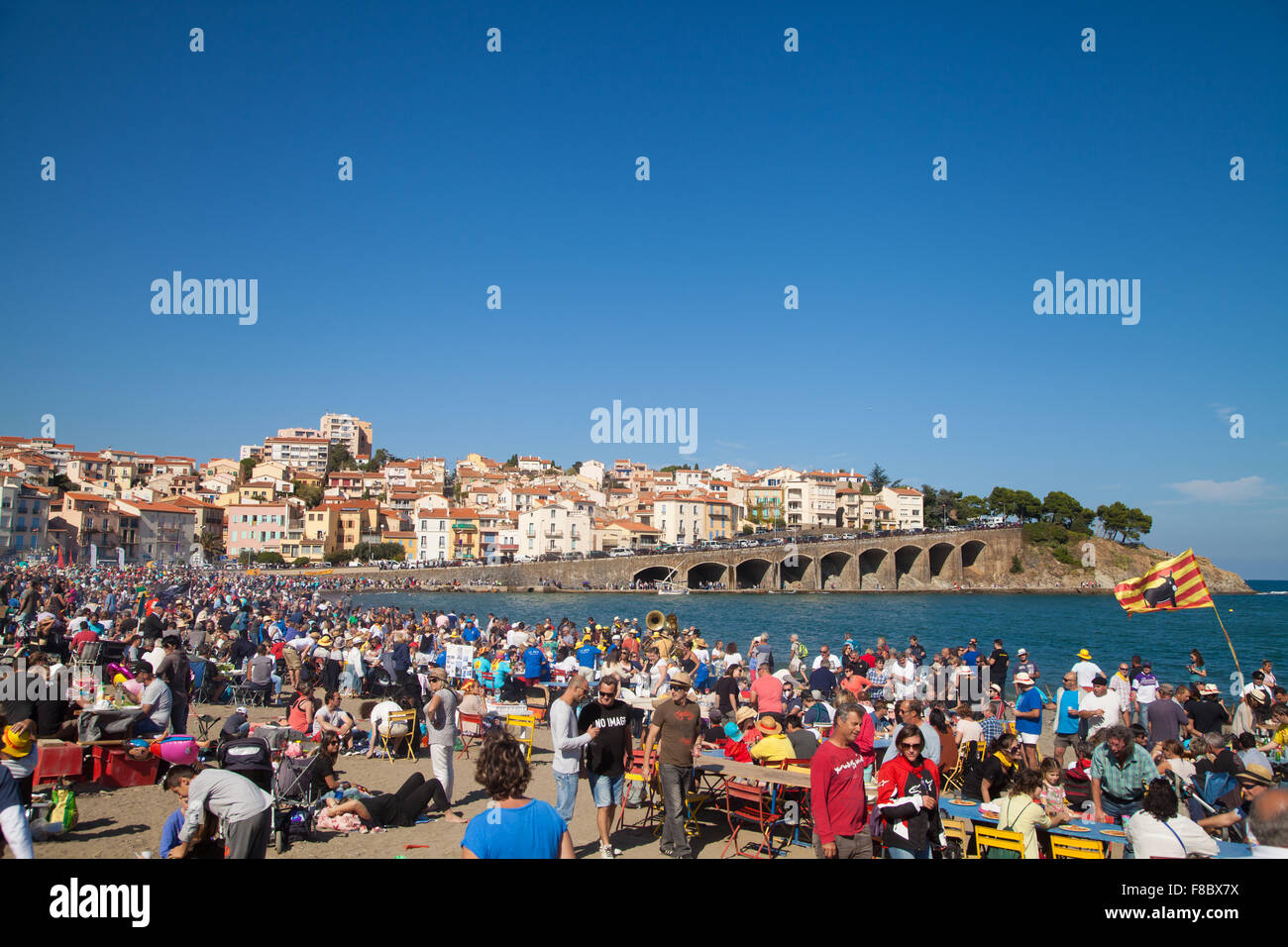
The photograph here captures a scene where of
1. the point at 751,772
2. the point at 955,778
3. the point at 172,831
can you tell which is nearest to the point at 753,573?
the point at 955,778

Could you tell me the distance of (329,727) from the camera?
8.49m

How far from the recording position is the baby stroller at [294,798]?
6391 mm

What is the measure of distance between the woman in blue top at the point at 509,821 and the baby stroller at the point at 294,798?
4.41 m

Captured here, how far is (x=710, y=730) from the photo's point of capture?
9.01m

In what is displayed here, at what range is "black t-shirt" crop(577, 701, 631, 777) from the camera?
5.76 m

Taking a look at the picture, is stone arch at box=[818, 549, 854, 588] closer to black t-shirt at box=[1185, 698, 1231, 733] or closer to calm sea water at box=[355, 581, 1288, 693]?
calm sea water at box=[355, 581, 1288, 693]

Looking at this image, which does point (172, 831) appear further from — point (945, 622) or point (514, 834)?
point (945, 622)

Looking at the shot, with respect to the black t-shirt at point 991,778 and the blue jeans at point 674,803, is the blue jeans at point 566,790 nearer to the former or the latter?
the blue jeans at point 674,803

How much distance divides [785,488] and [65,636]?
105 metres

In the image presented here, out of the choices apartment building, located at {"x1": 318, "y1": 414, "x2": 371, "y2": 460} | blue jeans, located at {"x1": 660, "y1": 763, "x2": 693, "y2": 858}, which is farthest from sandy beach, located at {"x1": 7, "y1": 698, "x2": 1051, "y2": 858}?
apartment building, located at {"x1": 318, "y1": 414, "x2": 371, "y2": 460}

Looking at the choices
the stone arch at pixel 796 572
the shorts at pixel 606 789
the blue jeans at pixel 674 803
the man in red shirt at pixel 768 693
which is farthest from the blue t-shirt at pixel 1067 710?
the stone arch at pixel 796 572
